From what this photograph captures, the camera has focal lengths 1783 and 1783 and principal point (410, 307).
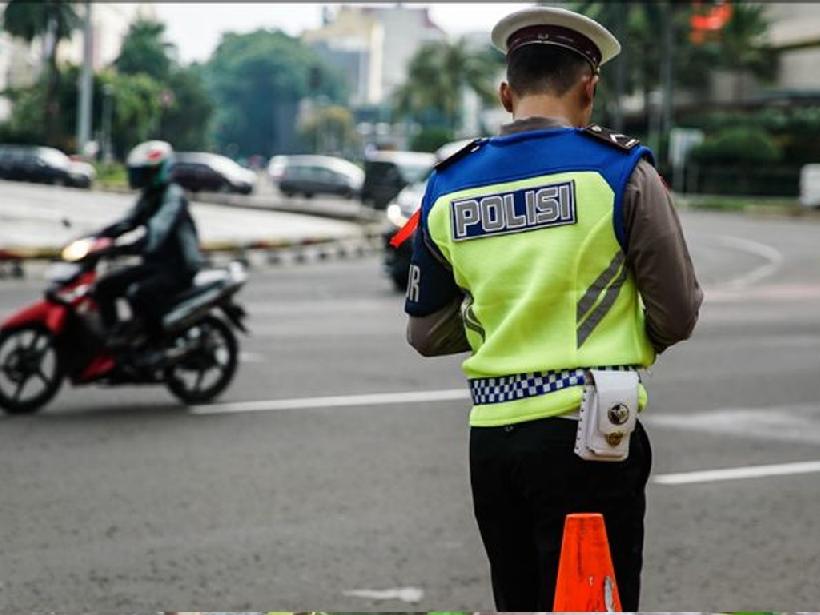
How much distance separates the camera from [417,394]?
11.8 meters

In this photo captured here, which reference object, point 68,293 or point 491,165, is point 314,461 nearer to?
point 68,293

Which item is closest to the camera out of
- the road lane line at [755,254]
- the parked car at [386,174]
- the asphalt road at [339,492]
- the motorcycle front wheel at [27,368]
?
the asphalt road at [339,492]

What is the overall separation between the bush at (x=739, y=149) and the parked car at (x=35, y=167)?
2576 cm

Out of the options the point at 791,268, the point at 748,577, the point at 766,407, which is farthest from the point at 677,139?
the point at 748,577

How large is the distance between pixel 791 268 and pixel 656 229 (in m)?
24.9

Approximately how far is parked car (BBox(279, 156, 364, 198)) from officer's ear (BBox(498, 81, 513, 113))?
58.4 meters

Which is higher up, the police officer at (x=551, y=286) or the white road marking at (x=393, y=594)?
the police officer at (x=551, y=286)

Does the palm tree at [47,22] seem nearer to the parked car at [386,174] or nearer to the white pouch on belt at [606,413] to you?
the parked car at [386,174]

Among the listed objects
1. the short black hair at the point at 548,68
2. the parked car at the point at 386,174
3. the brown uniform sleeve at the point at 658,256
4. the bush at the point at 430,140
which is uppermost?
the bush at the point at 430,140

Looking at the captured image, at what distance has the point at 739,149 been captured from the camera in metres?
69.2

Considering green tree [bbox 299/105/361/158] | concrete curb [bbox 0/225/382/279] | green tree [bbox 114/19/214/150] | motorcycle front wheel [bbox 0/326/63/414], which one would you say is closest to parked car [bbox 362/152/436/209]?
concrete curb [bbox 0/225/382/279]

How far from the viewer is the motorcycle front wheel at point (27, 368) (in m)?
10.5

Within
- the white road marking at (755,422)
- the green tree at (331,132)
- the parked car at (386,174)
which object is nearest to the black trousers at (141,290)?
the white road marking at (755,422)

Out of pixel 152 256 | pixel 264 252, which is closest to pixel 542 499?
pixel 152 256
